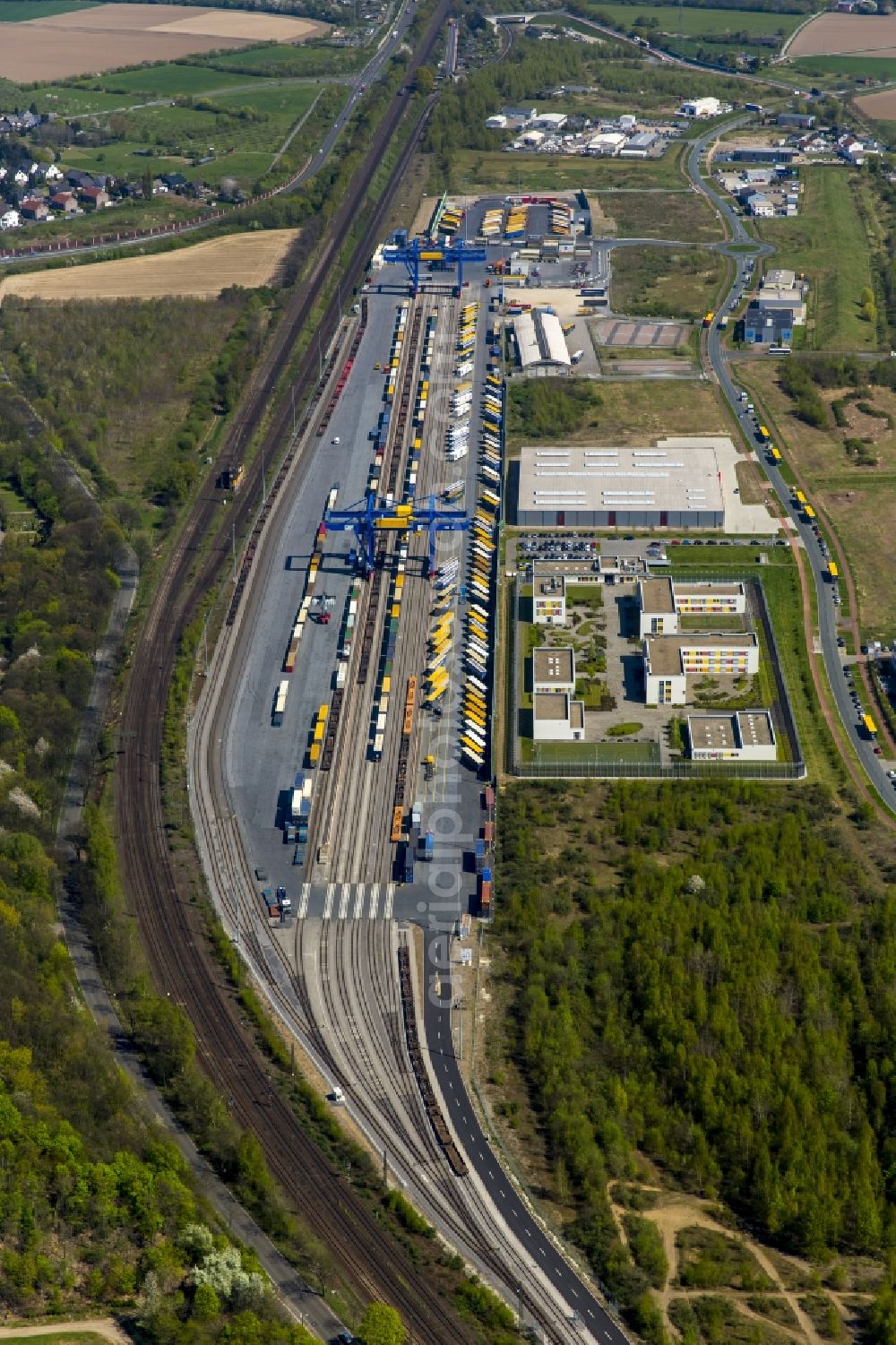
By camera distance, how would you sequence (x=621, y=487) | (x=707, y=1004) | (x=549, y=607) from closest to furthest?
(x=707, y=1004)
(x=549, y=607)
(x=621, y=487)

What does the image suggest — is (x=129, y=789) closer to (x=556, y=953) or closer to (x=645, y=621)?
(x=556, y=953)

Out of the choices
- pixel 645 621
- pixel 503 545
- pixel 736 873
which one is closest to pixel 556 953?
pixel 736 873

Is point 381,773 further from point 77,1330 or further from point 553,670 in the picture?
point 77,1330

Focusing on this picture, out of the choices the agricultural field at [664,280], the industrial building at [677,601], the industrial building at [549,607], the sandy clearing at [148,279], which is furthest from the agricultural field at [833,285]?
the sandy clearing at [148,279]

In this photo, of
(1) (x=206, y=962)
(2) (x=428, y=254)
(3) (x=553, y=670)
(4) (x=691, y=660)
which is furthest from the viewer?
(2) (x=428, y=254)

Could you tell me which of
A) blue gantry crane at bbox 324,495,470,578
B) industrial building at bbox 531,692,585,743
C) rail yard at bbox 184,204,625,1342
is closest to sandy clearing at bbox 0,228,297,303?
rail yard at bbox 184,204,625,1342

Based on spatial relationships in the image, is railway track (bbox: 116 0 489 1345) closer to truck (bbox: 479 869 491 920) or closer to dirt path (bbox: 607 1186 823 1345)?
dirt path (bbox: 607 1186 823 1345)

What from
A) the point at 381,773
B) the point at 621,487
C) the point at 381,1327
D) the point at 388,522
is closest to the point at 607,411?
the point at 621,487
